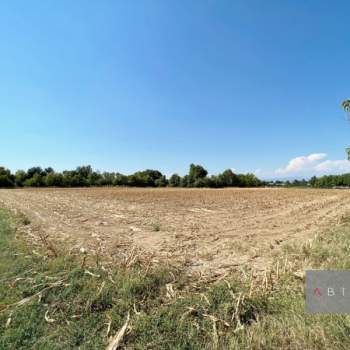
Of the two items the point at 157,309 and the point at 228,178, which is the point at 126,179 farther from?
the point at 157,309

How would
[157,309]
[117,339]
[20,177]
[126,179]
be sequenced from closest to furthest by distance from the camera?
1. [117,339]
2. [157,309]
3. [20,177]
4. [126,179]

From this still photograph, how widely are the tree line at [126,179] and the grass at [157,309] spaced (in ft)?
273

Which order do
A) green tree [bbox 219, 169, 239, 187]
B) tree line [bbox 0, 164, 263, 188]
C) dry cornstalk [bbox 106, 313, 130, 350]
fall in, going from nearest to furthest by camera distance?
dry cornstalk [bbox 106, 313, 130, 350] < tree line [bbox 0, 164, 263, 188] < green tree [bbox 219, 169, 239, 187]

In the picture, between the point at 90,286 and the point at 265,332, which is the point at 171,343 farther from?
the point at 90,286

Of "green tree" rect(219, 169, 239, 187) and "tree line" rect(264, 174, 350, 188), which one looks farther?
"tree line" rect(264, 174, 350, 188)

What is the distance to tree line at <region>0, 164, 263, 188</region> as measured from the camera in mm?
81500

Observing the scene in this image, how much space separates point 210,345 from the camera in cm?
247

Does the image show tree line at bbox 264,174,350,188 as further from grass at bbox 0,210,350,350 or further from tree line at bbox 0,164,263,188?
grass at bbox 0,210,350,350

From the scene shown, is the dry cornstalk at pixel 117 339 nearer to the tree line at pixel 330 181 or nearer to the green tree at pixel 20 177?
the green tree at pixel 20 177

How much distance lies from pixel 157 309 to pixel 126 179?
296 feet

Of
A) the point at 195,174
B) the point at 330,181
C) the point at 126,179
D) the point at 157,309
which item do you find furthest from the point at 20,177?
the point at 330,181

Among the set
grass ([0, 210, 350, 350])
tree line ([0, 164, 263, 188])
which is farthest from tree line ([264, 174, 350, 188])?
grass ([0, 210, 350, 350])

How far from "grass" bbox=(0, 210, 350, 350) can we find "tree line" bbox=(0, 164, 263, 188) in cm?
8318

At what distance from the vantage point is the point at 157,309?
312 cm
